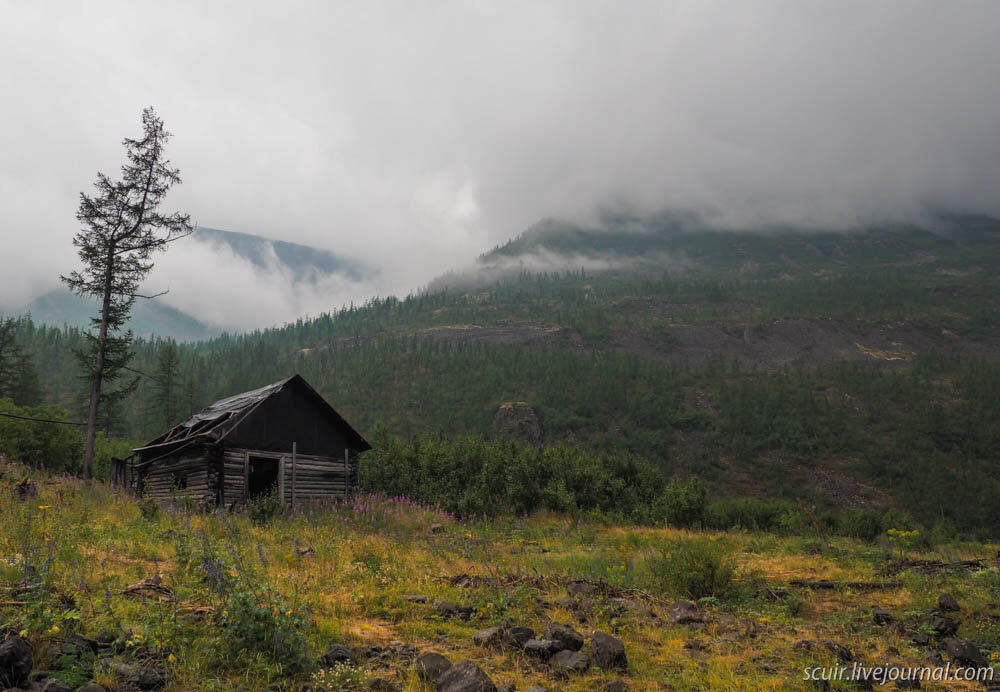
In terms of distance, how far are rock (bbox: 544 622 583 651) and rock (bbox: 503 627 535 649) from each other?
0.22 meters

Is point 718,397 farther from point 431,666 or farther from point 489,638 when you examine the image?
point 431,666

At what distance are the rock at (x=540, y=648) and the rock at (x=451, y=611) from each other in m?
1.50

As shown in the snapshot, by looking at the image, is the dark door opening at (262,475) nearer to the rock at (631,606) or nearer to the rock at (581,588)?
the rock at (581,588)

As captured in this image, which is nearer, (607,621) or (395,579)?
(607,621)

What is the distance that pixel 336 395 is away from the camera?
113 metres

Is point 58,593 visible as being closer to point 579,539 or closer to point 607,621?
point 607,621

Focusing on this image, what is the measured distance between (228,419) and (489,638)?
17.6m

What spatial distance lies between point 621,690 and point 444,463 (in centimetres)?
3290

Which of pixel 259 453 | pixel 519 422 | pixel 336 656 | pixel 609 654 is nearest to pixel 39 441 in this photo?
pixel 259 453

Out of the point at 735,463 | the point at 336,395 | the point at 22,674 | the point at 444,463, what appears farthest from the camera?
the point at 336,395

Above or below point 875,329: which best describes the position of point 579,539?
below

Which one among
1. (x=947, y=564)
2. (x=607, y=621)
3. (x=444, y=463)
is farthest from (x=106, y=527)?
(x=444, y=463)

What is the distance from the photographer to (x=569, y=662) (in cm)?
551

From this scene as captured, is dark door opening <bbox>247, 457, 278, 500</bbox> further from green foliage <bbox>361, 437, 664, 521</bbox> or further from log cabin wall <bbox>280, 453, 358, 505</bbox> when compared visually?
green foliage <bbox>361, 437, 664, 521</bbox>
